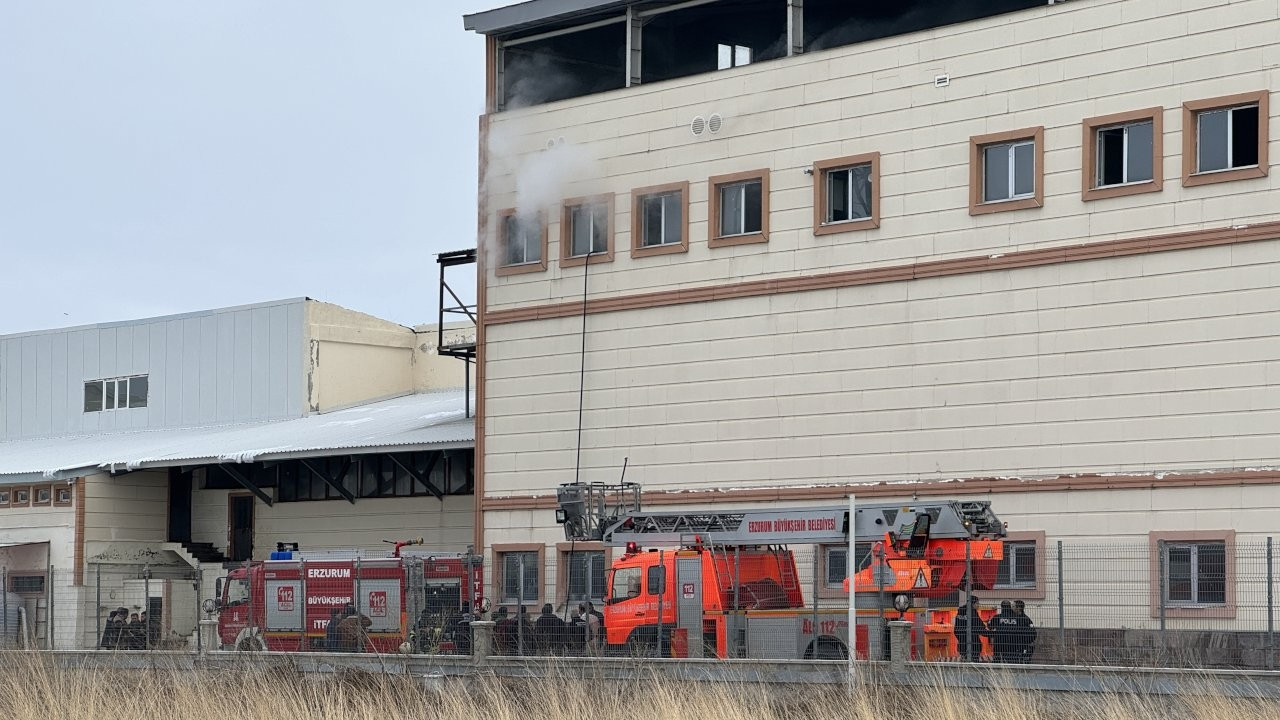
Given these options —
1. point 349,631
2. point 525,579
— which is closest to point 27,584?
point 525,579

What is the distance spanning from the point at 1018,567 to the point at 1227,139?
25.4 ft

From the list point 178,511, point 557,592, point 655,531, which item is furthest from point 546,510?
point 178,511

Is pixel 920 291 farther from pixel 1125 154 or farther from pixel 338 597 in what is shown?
pixel 338 597

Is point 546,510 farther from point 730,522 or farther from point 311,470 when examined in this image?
point 311,470

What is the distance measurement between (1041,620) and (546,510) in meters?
11.0

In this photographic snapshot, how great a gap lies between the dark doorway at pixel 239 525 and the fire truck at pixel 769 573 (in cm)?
1876

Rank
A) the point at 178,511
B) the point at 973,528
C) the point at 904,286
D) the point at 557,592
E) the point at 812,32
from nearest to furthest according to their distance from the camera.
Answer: the point at 973,528 < the point at 904,286 < the point at 557,592 < the point at 812,32 < the point at 178,511

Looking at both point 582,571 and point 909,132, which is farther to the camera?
point 582,571

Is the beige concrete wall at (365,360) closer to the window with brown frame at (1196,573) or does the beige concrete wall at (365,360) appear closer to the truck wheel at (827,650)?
the truck wheel at (827,650)

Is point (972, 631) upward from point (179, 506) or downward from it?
downward

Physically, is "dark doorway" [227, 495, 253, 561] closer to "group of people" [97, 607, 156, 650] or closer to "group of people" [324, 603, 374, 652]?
"group of people" [97, 607, 156, 650]

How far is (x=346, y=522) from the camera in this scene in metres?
45.2

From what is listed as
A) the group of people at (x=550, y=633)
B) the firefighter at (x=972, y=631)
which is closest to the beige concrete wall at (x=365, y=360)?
the group of people at (x=550, y=633)

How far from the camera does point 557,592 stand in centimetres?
3600
